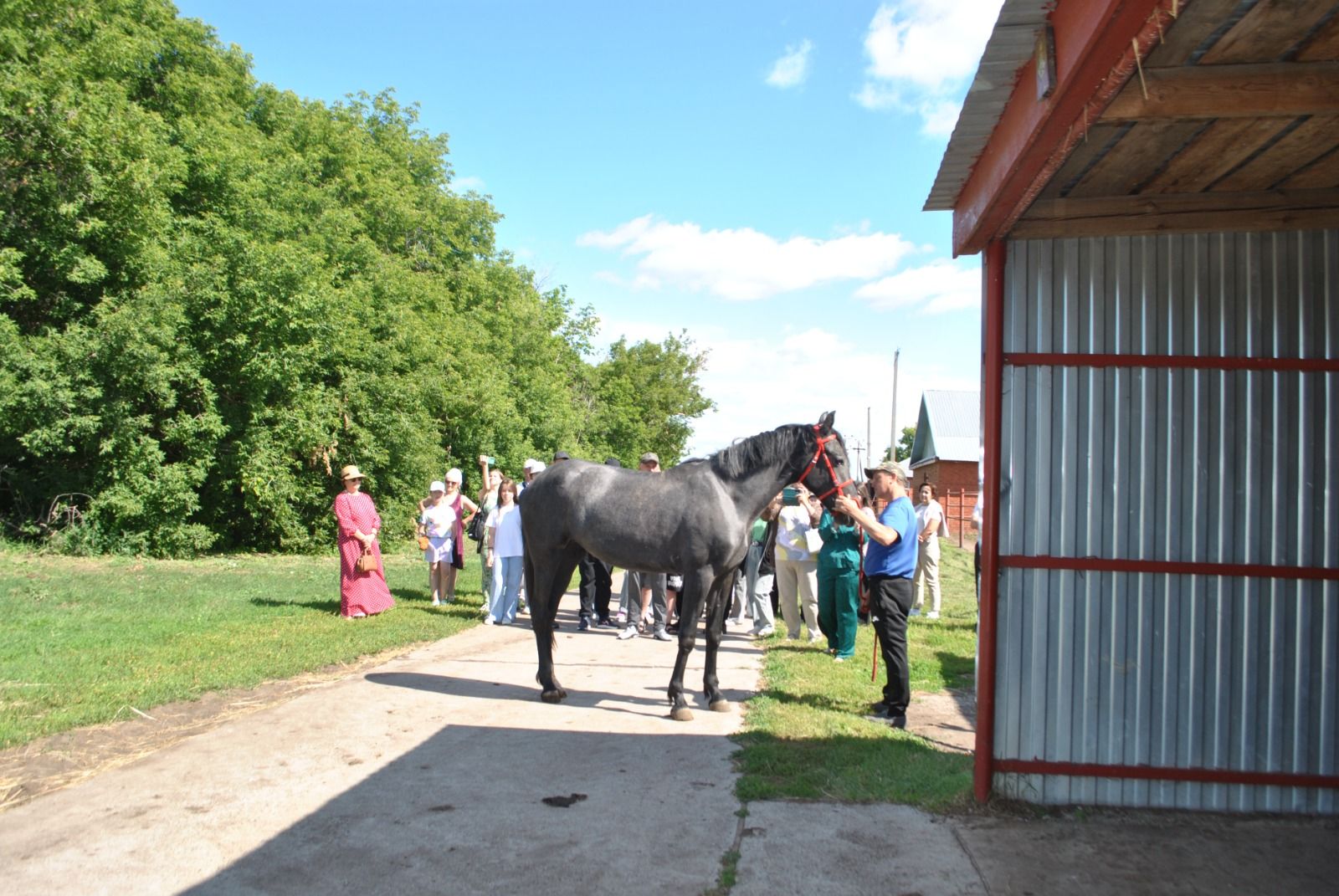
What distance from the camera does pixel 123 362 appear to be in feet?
58.9

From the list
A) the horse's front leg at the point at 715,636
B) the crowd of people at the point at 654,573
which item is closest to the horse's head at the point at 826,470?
the horse's front leg at the point at 715,636

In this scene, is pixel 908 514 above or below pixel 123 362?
below

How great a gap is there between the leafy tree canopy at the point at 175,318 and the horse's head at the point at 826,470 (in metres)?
15.9

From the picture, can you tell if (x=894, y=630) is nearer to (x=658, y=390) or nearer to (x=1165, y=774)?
(x=1165, y=774)

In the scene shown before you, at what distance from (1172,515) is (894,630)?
239 centimetres

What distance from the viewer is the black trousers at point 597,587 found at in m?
12.0

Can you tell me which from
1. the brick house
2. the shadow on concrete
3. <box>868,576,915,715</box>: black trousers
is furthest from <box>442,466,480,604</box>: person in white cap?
the brick house

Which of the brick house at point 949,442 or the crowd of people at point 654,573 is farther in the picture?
the brick house at point 949,442

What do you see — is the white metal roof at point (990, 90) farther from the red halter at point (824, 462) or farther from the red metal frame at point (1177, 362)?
the red halter at point (824, 462)

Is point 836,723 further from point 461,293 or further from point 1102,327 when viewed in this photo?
point 461,293

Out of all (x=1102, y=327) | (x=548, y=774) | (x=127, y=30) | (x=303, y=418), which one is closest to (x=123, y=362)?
(x=303, y=418)

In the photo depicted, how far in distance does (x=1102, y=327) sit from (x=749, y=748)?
11.1 feet

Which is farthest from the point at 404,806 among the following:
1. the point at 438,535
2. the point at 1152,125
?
the point at 438,535

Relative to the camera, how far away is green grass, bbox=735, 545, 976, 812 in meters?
5.07
